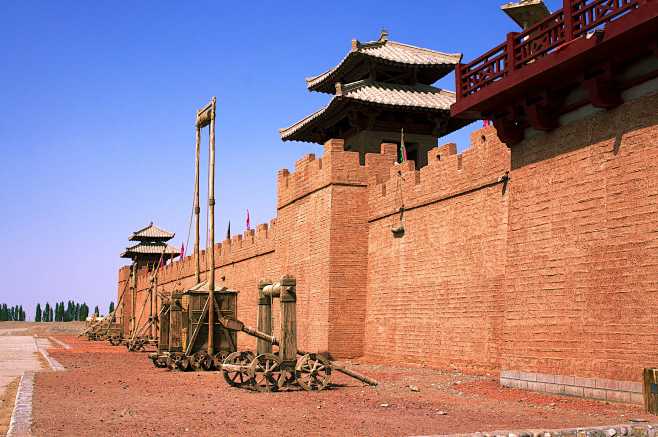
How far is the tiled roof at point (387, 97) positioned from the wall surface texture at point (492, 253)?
2.45 metres

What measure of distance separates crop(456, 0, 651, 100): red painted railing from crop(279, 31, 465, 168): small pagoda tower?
32.8ft

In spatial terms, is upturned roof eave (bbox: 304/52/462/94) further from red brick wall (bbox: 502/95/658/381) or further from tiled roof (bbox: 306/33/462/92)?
red brick wall (bbox: 502/95/658/381)

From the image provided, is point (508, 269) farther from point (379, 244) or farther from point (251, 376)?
point (379, 244)

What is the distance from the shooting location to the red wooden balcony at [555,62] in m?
10.0

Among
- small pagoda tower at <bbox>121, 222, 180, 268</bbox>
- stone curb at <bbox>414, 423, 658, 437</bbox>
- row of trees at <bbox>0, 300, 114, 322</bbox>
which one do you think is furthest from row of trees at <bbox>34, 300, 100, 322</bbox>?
stone curb at <bbox>414, 423, 658, 437</bbox>

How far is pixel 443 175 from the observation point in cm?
1712

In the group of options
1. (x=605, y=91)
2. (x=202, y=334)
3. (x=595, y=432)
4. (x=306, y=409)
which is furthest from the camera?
(x=202, y=334)

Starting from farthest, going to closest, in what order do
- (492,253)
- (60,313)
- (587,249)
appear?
(60,313), (492,253), (587,249)

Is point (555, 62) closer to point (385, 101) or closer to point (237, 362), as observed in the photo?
point (237, 362)

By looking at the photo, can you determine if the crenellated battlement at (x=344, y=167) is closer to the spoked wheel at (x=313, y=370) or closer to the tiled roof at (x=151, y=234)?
the spoked wheel at (x=313, y=370)

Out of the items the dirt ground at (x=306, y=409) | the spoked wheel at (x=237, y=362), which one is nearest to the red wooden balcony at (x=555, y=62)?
the dirt ground at (x=306, y=409)

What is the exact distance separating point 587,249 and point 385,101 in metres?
13.5

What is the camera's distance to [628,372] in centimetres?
1020

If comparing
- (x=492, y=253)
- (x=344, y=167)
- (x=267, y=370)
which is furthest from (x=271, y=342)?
(x=344, y=167)
